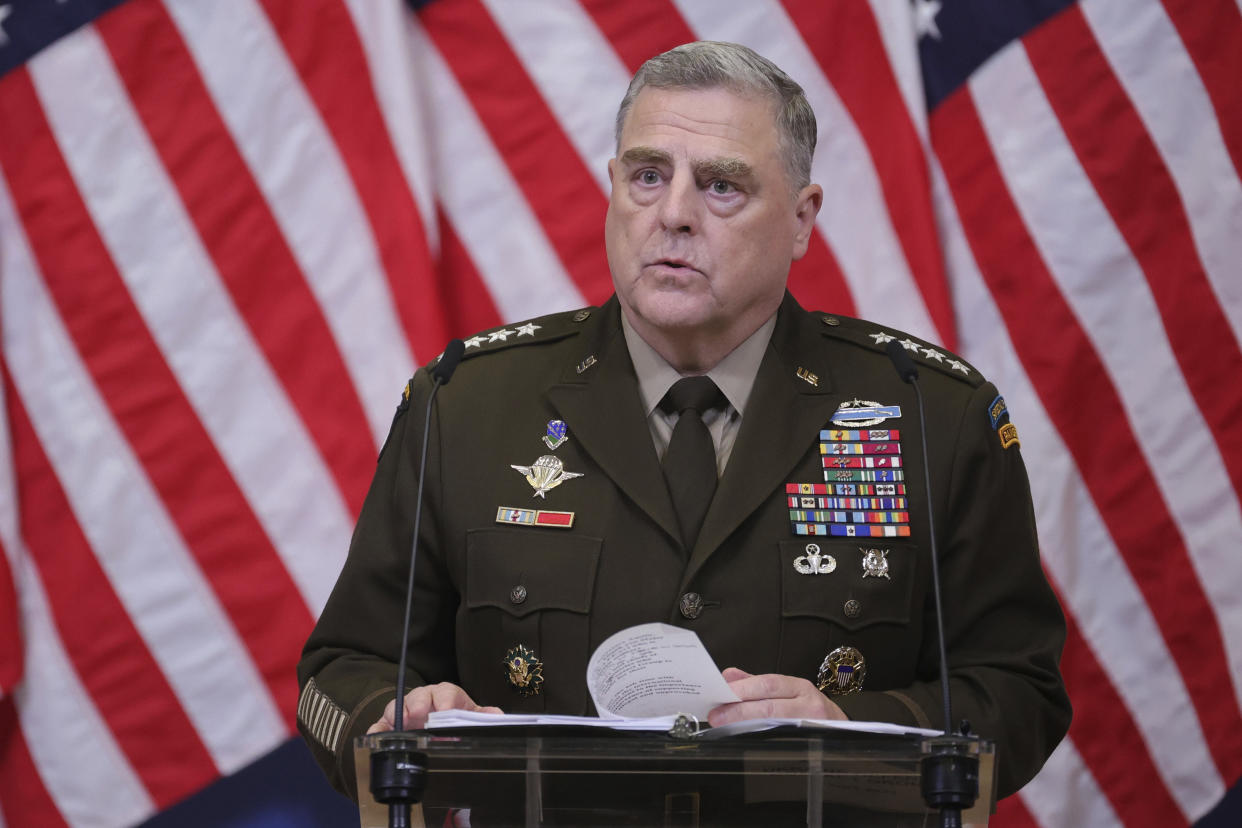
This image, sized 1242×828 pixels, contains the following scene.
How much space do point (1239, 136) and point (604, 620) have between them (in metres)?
2.04

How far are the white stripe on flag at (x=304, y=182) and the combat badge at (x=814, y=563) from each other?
129 cm

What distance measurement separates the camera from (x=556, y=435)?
2.13m

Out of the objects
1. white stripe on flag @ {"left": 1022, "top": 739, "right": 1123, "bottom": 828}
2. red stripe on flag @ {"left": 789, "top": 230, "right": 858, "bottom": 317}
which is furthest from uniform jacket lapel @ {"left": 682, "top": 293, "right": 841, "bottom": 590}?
white stripe on flag @ {"left": 1022, "top": 739, "right": 1123, "bottom": 828}

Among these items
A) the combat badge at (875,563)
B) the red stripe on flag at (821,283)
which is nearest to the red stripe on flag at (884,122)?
the red stripe on flag at (821,283)

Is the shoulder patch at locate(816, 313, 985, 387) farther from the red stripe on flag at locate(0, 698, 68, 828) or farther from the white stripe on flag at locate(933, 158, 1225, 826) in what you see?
the red stripe on flag at locate(0, 698, 68, 828)

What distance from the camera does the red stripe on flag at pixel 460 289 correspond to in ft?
10.5

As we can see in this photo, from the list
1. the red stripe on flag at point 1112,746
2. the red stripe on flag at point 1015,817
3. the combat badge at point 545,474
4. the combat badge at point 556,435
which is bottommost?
the red stripe on flag at point 1015,817

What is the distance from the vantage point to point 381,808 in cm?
146

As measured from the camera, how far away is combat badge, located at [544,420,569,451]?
2123 mm

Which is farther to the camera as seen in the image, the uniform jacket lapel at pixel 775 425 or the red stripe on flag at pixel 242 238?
the red stripe on flag at pixel 242 238

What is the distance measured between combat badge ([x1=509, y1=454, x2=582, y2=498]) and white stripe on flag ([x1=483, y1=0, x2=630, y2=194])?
48.2 inches

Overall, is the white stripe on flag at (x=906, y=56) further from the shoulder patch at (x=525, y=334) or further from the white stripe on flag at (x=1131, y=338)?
the shoulder patch at (x=525, y=334)

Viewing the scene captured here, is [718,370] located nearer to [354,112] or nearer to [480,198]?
[480,198]

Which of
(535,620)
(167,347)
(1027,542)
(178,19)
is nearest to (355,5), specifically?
(178,19)
